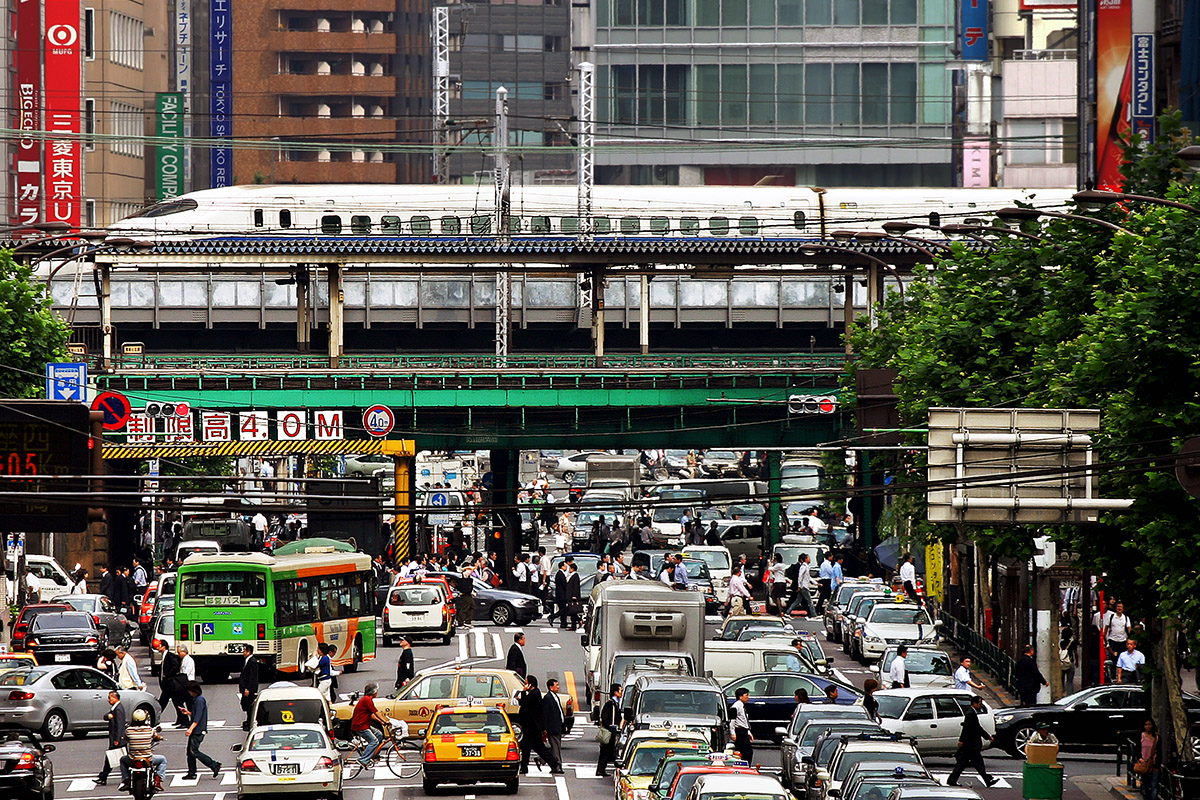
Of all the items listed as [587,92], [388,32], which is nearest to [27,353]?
[587,92]

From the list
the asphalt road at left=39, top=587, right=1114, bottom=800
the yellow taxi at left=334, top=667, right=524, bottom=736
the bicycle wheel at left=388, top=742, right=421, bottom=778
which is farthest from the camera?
the yellow taxi at left=334, top=667, right=524, bottom=736

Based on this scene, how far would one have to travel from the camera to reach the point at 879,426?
45.3 meters

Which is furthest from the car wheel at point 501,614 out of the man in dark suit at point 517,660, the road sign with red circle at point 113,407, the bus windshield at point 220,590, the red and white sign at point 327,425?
the man in dark suit at point 517,660

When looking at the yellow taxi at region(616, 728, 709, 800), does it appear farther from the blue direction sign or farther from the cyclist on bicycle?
the blue direction sign

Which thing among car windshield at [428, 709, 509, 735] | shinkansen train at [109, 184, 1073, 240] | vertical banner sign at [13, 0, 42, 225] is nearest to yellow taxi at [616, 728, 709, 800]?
car windshield at [428, 709, 509, 735]

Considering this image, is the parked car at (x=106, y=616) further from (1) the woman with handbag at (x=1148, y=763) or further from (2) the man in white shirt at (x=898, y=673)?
(1) the woman with handbag at (x=1148, y=763)

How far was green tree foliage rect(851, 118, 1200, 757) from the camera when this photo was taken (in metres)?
25.3

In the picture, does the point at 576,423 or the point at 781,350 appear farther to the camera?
the point at 781,350

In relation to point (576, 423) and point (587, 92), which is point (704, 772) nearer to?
point (576, 423)

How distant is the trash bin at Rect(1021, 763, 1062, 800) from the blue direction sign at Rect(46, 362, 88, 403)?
2113 centimetres

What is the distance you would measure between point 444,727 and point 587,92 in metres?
84.0

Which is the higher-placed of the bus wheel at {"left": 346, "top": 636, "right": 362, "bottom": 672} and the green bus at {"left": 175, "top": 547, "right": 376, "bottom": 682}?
the green bus at {"left": 175, "top": 547, "right": 376, "bottom": 682}

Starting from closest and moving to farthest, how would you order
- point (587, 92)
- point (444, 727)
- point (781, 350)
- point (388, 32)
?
1. point (444, 727)
2. point (781, 350)
3. point (587, 92)
4. point (388, 32)

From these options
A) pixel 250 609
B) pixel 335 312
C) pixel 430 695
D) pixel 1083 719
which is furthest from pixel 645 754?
pixel 335 312
